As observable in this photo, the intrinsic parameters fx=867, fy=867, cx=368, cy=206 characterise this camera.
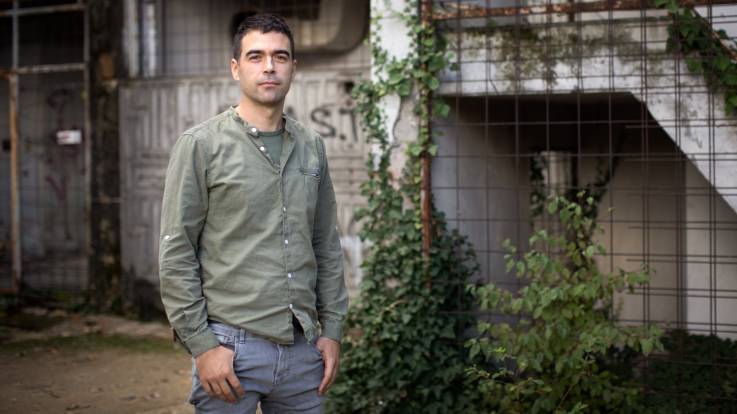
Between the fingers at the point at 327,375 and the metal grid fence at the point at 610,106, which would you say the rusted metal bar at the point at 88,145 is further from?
the fingers at the point at 327,375

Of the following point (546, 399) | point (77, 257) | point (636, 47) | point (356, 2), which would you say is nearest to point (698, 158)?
point (636, 47)

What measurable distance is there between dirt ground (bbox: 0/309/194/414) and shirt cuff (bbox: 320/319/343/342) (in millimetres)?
3193

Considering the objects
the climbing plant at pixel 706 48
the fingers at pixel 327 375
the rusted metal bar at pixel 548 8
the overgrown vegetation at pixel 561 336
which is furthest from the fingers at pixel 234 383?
the climbing plant at pixel 706 48

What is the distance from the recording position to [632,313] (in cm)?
891

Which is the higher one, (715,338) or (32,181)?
(32,181)

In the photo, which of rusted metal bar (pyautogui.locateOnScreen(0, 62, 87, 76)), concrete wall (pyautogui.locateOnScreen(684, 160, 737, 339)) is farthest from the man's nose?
rusted metal bar (pyautogui.locateOnScreen(0, 62, 87, 76))

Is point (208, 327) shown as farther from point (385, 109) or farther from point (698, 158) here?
point (698, 158)

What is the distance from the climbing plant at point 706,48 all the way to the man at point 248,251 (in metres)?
3.21

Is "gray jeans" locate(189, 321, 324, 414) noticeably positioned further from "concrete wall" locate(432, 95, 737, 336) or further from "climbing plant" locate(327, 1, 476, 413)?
"concrete wall" locate(432, 95, 737, 336)

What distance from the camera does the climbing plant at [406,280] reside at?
18.4 ft

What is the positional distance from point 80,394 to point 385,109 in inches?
122

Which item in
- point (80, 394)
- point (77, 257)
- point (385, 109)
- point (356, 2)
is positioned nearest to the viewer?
point (385, 109)

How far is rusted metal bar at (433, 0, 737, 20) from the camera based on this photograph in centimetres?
539

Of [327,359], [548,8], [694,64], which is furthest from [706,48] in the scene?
[327,359]
